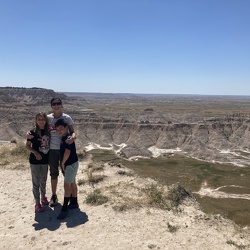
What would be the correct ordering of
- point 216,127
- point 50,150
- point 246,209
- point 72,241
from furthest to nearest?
point 216,127
point 246,209
point 50,150
point 72,241

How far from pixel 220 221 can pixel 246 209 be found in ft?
105

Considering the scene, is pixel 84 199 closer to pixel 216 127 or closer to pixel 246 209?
pixel 246 209

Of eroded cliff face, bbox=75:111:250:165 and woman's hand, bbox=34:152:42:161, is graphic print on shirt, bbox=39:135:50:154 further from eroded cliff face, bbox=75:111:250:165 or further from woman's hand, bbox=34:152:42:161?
eroded cliff face, bbox=75:111:250:165

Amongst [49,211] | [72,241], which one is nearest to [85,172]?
[49,211]

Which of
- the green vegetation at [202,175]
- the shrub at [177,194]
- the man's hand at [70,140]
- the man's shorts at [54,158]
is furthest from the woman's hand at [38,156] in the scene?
the green vegetation at [202,175]

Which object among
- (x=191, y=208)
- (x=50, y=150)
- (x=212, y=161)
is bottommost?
(x=212, y=161)

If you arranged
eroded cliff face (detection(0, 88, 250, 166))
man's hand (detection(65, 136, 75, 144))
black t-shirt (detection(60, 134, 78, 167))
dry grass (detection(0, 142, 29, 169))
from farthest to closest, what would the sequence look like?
eroded cliff face (detection(0, 88, 250, 166)) → dry grass (detection(0, 142, 29, 169)) → black t-shirt (detection(60, 134, 78, 167)) → man's hand (detection(65, 136, 75, 144))

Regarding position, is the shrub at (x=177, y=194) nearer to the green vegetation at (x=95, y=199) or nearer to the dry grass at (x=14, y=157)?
the green vegetation at (x=95, y=199)

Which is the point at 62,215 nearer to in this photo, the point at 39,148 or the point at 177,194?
the point at 39,148

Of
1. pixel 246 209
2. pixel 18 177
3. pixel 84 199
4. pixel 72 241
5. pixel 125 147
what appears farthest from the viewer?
pixel 125 147

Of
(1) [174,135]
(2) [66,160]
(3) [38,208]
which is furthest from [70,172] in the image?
(1) [174,135]

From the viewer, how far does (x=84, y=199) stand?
10.6 metres

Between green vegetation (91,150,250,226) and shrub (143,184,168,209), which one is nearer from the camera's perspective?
shrub (143,184,168,209)

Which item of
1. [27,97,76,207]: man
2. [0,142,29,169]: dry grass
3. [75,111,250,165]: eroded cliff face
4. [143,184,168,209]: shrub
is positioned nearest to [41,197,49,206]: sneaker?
[27,97,76,207]: man
